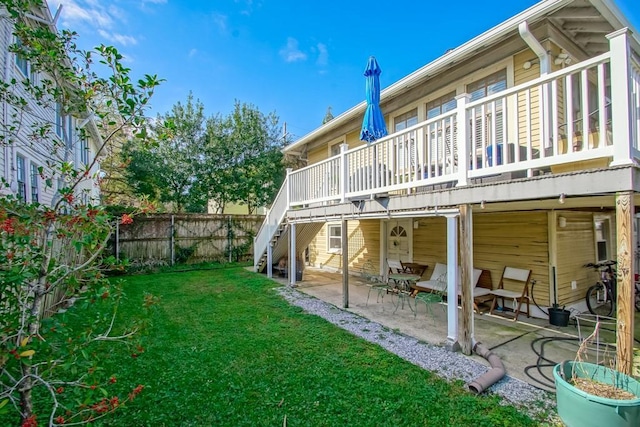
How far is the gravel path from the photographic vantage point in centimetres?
313

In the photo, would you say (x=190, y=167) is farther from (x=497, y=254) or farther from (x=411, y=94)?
(x=497, y=254)

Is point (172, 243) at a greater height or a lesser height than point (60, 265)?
lesser

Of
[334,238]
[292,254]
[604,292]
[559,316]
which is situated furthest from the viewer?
[334,238]

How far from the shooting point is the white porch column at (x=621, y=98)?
272cm

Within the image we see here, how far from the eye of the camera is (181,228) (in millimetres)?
12758

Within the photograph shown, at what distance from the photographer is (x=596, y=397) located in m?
2.27

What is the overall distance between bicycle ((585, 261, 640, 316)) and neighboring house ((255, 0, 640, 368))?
210 mm

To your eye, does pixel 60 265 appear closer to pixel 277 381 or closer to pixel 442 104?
pixel 277 381

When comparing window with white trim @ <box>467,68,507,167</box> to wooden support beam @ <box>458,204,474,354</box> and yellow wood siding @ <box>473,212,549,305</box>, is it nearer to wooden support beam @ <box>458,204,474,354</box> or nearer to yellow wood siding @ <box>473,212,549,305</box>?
yellow wood siding @ <box>473,212,549,305</box>

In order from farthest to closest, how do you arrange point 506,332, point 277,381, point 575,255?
point 575,255 < point 506,332 < point 277,381

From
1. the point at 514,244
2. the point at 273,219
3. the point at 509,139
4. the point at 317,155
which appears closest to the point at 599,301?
the point at 514,244

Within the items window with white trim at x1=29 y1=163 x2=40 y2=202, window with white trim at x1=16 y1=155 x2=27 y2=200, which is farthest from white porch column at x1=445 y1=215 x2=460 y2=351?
window with white trim at x1=29 y1=163 x2=40 y2=202

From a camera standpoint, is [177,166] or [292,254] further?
[177,166]

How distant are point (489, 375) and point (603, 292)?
5297 mm
